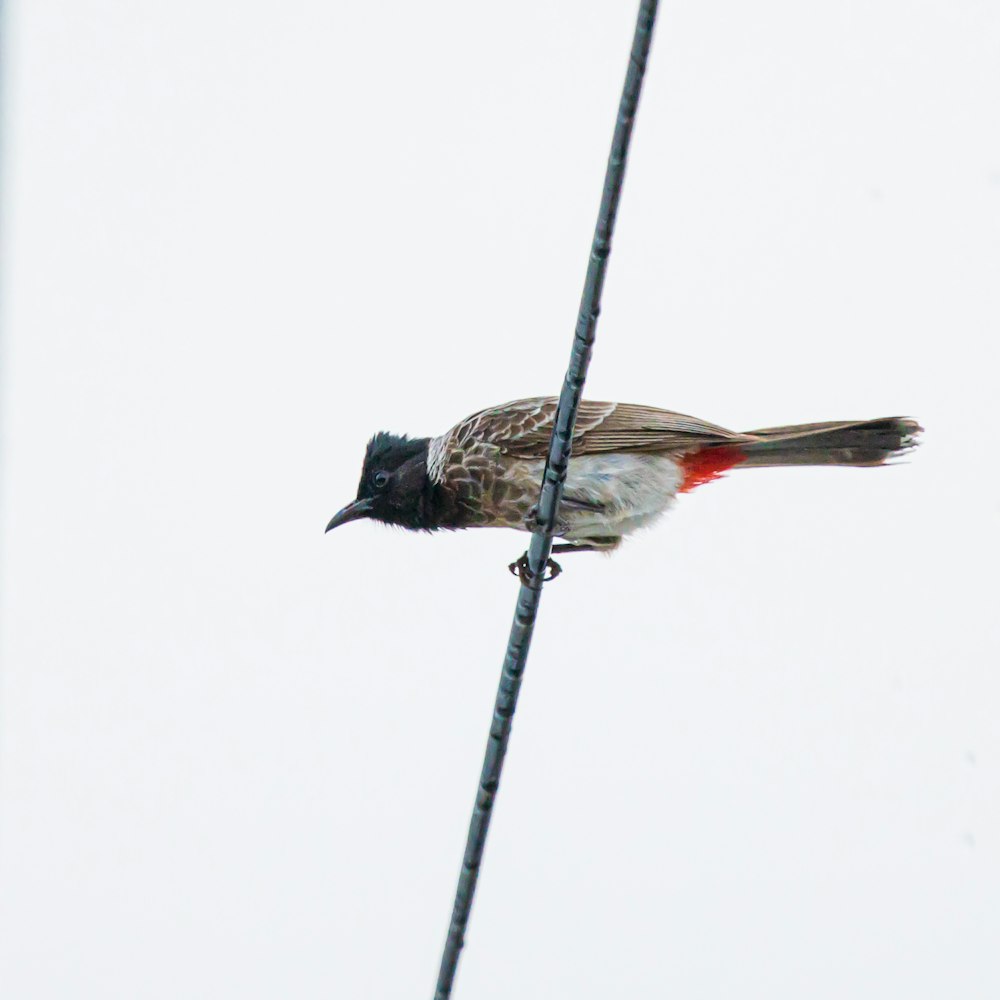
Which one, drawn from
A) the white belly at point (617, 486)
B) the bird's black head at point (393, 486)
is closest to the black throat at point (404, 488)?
the bird's black head at point (393, 486)

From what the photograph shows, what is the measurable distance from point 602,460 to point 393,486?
1.04 m

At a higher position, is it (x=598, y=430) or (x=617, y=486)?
(x=598, y=430)

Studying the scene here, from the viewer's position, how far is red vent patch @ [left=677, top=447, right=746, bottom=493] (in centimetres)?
549

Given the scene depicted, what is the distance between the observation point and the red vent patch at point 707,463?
18.0 feet

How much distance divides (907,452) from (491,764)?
7.88ft

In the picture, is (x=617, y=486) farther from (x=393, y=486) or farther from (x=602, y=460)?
(x=393, y=486)

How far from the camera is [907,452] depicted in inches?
208

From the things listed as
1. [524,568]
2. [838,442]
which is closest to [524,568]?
[524,568]

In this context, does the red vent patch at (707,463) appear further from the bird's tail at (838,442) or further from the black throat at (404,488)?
the black throat at (404,488)

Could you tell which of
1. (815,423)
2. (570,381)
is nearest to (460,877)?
(570,381)

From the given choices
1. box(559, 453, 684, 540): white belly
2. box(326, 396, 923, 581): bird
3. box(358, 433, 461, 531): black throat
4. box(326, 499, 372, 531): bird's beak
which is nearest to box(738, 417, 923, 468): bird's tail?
box(326, 396, 923, 581): bird

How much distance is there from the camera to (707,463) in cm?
553

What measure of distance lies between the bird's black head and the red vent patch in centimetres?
113

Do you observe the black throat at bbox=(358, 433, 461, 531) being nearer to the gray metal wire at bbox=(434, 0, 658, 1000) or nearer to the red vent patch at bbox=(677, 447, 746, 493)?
the red vent patch at bbox=(677, 447, 746, 493)
